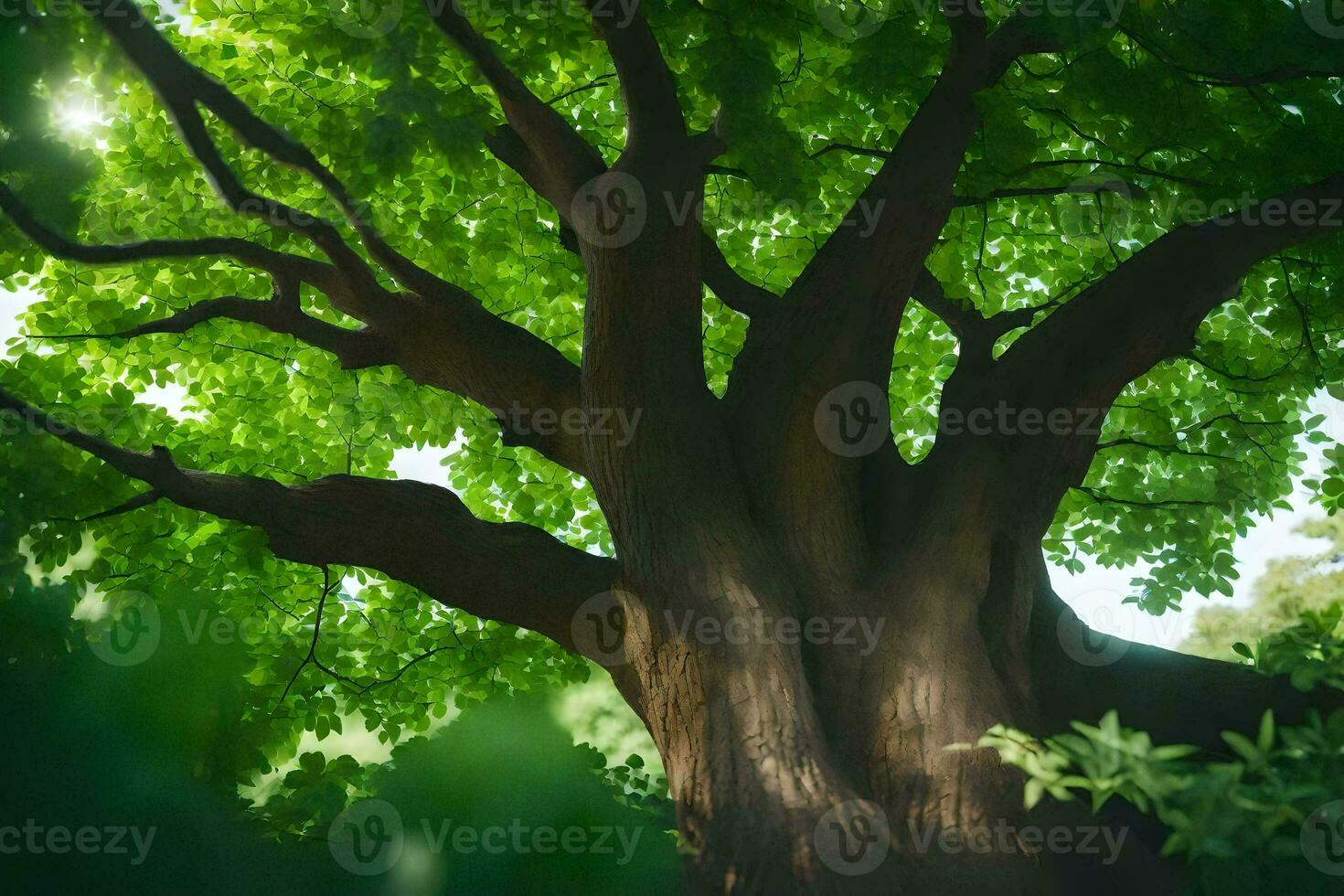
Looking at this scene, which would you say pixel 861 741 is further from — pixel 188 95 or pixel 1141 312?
pixel 188 95

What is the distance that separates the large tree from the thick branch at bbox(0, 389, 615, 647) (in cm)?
2

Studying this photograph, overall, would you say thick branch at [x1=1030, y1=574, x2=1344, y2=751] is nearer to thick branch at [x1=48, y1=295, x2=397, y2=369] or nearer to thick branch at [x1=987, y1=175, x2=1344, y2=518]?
thick branch at [x1=987, y1=175, x2=1344, y2=518]

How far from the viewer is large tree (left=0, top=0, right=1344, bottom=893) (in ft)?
17.5

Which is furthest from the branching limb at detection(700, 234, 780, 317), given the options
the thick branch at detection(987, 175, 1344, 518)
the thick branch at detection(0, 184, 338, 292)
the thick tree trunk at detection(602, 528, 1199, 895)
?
the thick branch at detection(0, 184, 338, 292)

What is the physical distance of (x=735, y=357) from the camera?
7.00 m

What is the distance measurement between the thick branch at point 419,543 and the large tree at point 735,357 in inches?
0.9

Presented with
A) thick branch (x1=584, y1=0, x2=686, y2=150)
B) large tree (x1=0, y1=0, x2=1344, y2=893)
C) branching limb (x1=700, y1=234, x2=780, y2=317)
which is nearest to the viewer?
large tree (x1=0, y1=0, x2=1344, y2=893)

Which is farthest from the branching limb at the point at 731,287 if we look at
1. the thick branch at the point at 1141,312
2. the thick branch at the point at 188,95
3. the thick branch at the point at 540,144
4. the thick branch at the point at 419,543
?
the thick branch at the point at 188,95

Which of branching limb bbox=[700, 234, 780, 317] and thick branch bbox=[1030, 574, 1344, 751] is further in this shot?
branching limb bbox=[700, 234, 780, 317]

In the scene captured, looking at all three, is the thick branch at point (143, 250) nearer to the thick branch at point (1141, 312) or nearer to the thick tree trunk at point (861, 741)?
the thick tree trunk at point (861, 741)

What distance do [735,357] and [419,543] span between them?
7.45 feet

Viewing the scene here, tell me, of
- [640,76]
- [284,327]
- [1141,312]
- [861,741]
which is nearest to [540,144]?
[640,76]

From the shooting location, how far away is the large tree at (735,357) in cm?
532

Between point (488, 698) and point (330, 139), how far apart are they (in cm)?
402
